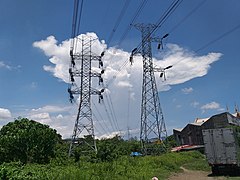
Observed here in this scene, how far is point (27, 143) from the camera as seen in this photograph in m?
33.3

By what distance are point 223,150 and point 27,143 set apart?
2275cm

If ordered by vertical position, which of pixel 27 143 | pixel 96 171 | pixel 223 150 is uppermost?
pixel 27 143

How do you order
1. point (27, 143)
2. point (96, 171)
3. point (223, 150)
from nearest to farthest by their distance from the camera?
point (96, 171), point (223, 150), point (27, 143)

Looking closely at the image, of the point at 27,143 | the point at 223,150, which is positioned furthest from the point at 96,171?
the point at 27,143

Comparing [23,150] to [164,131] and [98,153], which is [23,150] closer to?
[98,153]

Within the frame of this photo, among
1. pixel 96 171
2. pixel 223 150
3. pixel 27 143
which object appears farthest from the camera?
pixel 27 143

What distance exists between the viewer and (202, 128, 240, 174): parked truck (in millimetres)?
18922

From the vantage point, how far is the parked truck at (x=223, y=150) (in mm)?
18922

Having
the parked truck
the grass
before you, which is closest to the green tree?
the grass

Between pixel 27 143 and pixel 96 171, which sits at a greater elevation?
pixel 27 143

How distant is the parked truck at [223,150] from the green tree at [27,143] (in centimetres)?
2138

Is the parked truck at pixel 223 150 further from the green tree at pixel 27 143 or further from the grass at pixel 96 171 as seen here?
the green tree at pixel 27 143

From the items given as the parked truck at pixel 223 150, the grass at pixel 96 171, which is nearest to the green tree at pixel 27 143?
A: the grass at pixel 96 171

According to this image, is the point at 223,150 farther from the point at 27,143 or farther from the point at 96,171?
the point at 27,143
